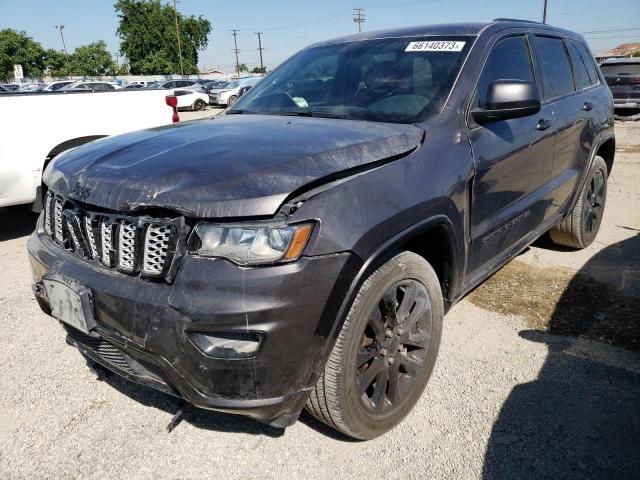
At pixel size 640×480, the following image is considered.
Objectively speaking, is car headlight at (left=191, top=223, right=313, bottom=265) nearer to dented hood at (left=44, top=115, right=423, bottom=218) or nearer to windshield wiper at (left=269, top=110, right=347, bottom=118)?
dented hood at (left=44, top=115, right=423, bottom=218)

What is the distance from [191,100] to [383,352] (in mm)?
25511

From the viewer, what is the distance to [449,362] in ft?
9.77

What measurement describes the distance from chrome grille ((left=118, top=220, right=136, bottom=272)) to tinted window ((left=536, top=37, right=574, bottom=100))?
292cm

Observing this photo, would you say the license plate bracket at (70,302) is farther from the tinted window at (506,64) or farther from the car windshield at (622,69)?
the car windshield at (622,69)

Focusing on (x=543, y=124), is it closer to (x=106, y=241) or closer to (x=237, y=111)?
(x=237, y=111)

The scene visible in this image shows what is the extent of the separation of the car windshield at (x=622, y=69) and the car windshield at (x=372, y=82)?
40.3 feet

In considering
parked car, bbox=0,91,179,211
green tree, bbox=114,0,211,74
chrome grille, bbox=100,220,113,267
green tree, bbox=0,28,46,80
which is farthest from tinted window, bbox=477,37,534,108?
green tree, bbox=0,28,46,80

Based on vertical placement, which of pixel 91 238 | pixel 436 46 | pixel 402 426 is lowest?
pixel 402 426

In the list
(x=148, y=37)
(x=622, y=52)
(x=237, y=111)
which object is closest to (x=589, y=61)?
(x=237, y=111)

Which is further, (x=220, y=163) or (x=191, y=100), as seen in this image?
(x=191, y=100)

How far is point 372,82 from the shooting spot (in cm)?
297

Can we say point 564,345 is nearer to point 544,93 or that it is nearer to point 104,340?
point 544,93

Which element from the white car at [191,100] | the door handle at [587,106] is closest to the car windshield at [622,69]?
the door handle at [587,106]

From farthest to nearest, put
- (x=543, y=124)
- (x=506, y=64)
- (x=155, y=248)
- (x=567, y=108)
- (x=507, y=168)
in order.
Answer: (x=567, y=108) → (x=543, y=124) → (x=506, y=64) → (x=507, y=168) → (x=155, y=248)
